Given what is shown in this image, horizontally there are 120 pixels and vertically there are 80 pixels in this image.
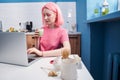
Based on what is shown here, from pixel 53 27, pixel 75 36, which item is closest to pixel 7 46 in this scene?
pixel 53 27

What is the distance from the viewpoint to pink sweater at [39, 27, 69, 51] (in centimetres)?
167

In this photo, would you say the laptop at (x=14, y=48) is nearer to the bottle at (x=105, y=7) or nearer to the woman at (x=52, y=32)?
the woman at (x=52, y=32)

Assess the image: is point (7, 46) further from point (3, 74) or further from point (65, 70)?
point (65, 70)

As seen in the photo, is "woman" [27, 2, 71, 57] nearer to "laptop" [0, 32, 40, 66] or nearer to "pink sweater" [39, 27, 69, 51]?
"pink sweater" [39, 27, 69, 51]

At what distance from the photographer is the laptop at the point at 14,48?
991 mm

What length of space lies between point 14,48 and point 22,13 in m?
2.63

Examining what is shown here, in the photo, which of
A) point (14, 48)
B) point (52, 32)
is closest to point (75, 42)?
point (52, 32)

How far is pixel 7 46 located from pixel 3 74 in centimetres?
22

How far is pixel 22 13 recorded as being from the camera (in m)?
3.51

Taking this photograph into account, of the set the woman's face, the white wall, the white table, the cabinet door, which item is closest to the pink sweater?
the woman's face

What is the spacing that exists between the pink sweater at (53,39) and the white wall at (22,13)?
5.76ft

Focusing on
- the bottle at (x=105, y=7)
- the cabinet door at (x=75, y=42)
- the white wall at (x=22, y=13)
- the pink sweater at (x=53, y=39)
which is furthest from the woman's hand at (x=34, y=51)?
the white wall at (x=22, y=13)

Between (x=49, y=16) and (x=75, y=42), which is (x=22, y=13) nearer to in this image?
(x=75, y=42)

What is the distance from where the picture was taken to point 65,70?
0.77 metres
